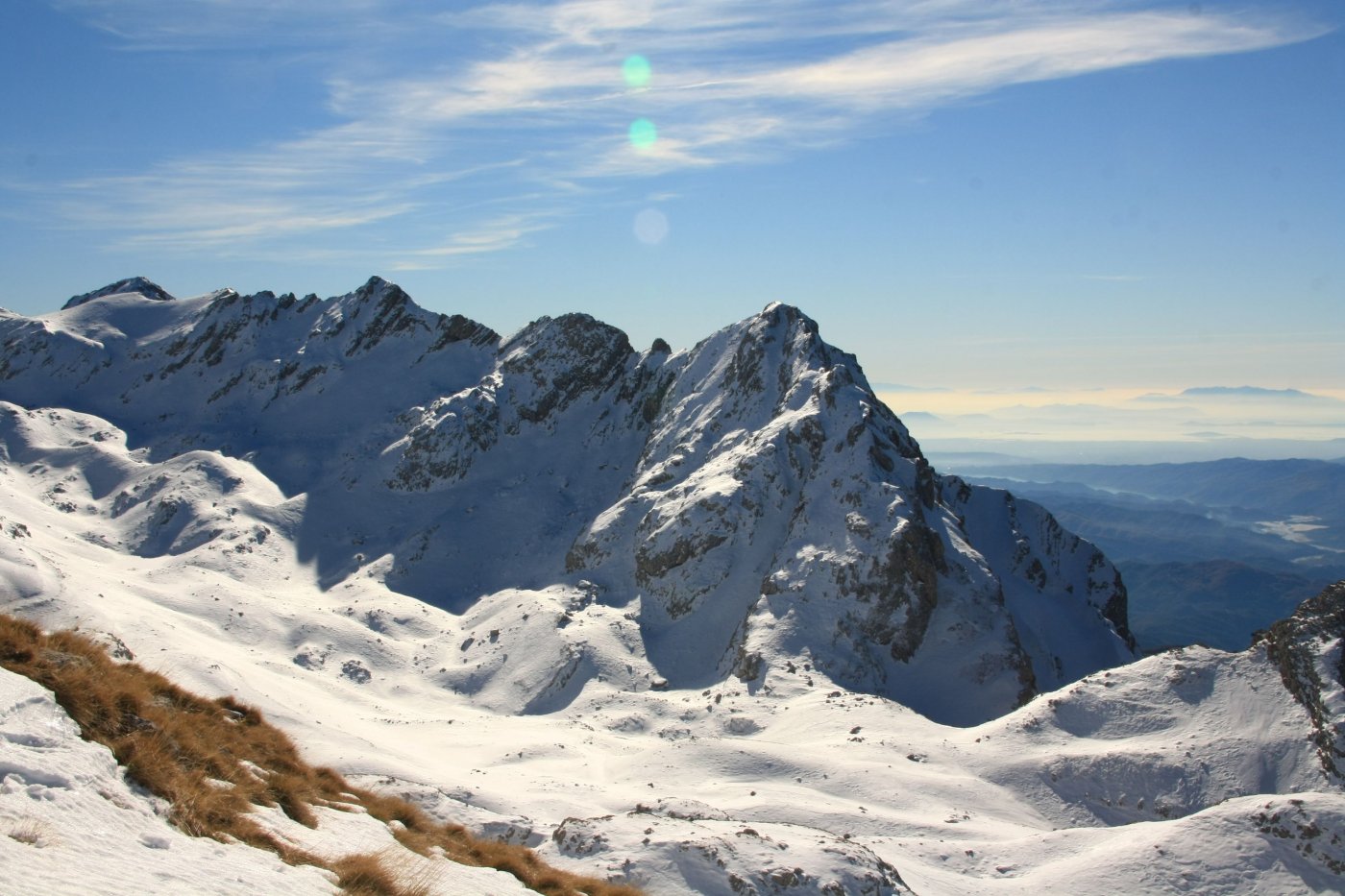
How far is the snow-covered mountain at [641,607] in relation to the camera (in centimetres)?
3566

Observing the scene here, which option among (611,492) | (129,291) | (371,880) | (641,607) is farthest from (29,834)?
(129,291)

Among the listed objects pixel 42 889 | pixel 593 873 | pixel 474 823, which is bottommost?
pixel 474 823

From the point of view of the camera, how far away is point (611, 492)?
107188 millimetres

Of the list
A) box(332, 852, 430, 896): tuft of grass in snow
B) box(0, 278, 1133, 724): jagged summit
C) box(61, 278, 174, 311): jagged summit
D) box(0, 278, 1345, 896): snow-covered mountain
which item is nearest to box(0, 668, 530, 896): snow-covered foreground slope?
box(332, 852, 430, 896): tuft of grass in snow

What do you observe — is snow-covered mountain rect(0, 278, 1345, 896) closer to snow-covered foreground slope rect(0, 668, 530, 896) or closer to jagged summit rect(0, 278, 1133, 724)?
snow-covered foreground slope rect(0, 668, 530, 896)

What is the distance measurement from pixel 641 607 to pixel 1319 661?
169ft

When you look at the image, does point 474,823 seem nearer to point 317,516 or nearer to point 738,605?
point 738,605

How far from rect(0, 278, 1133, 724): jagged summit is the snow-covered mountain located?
1.37ft

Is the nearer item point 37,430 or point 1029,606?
point 1029,606

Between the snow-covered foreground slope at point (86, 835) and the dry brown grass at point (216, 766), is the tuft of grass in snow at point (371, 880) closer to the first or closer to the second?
the dry brown grass at point (216, 766)

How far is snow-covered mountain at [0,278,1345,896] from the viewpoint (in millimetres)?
35656

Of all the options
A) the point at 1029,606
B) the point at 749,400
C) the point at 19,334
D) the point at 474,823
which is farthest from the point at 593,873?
the point at 19,334

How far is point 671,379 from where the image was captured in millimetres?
117250

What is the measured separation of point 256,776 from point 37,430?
124m
